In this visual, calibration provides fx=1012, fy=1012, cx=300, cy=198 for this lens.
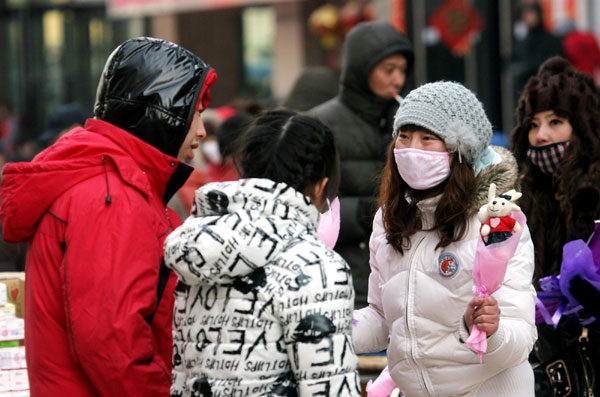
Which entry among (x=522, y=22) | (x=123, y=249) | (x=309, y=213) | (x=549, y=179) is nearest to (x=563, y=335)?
(x=549, y=179)

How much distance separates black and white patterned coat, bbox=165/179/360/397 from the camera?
271 centimetres

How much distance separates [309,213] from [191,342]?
0.50 meters

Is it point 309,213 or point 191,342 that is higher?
point 309,213

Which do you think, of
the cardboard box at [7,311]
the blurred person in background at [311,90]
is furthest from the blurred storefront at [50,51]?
the cardboard box at [7,311]

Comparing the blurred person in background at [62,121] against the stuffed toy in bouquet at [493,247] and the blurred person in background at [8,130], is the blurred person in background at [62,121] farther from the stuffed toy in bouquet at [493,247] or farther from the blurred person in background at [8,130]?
the blurred person in background at [8,130]

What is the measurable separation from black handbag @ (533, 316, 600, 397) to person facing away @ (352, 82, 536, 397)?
72cm

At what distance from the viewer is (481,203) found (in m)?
3.43

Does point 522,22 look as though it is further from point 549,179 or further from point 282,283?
point 282,283

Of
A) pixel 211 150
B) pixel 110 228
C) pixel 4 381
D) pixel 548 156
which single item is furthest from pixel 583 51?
pixel 110 228

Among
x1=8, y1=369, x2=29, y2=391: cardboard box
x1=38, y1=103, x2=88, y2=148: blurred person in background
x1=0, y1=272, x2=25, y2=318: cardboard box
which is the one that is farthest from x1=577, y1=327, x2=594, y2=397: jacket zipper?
x1=38, y1=103, x2=88, y2=148: blurred person in background

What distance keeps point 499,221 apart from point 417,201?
465 millimetres

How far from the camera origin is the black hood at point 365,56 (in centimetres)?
577

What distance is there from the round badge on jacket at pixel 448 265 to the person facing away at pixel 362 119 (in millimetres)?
2016

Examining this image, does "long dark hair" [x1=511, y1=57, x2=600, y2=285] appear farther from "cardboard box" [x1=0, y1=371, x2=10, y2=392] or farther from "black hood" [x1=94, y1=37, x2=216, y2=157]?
"cardboard box" [x1=0, y1=371, x2=10, y2=392]
